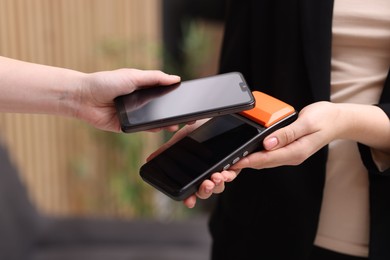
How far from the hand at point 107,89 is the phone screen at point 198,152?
Answer: 1.9 inches

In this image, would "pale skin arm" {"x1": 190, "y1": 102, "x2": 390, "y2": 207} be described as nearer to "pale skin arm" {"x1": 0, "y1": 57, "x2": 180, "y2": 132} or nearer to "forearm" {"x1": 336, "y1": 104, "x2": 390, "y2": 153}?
"forearm" {"x1": 336, "y1": 104, "x2": 390, "y2": 153}

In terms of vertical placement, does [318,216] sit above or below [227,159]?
below

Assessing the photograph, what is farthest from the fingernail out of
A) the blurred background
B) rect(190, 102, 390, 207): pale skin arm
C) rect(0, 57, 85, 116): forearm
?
the blurred background

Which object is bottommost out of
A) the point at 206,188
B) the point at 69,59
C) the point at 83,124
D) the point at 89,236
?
the point at 89,236

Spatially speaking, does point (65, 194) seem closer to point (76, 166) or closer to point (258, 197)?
point (76, 166)

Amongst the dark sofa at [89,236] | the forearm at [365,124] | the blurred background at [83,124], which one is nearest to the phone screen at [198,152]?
the forearm at [365,124]

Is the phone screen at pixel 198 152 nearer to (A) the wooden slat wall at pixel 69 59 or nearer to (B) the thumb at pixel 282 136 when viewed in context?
(B) the thumb at pixel 282 136

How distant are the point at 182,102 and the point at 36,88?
24cm

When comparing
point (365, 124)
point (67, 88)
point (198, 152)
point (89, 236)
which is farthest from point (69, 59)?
point (365, 124)

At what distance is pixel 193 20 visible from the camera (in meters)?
3.14

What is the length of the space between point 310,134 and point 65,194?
2034mm

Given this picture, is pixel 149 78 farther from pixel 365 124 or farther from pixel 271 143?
pixel 365 124

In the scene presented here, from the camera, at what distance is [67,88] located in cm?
94

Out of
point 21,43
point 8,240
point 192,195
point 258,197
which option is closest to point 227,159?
point 192,195
